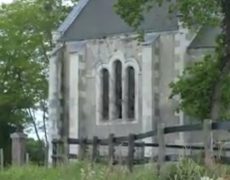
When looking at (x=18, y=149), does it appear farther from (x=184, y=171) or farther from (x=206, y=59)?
(x=184, y=171)

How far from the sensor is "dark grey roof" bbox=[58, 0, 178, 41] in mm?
44750

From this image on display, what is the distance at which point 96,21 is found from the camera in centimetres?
4784

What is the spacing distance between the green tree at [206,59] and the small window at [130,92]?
40.2 ft

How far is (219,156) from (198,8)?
14.1 metres

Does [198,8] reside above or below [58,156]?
above

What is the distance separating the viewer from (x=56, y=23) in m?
57.5

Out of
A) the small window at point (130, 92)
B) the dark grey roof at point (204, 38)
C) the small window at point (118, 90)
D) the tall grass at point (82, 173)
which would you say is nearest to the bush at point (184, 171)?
the tall grass at point (82, 173)

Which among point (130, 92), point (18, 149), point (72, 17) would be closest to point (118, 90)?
point (130, 92)

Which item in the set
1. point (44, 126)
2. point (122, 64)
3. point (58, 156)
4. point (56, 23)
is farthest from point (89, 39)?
point (58, 156)

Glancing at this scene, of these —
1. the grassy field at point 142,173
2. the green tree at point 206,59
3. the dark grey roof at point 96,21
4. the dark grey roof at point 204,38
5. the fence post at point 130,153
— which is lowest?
the grassy field at point 142,173

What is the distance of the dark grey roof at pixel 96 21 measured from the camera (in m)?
44.8

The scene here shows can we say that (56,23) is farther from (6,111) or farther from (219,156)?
(219,156)

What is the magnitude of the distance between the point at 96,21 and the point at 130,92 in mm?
4841

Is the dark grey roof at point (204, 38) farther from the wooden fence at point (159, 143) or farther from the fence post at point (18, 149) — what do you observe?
the wooden fence at point (159, 143)
